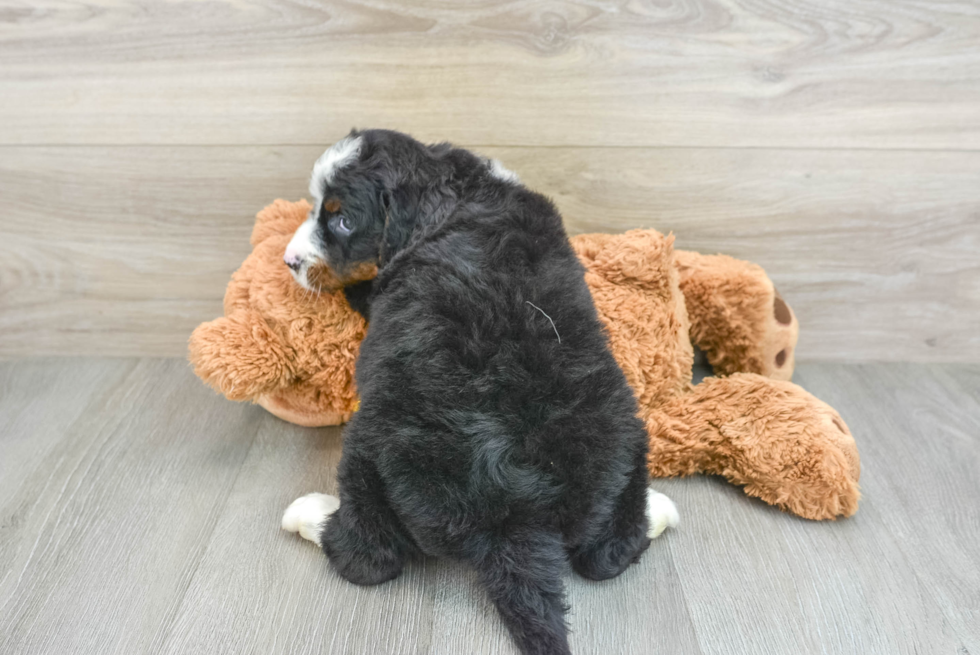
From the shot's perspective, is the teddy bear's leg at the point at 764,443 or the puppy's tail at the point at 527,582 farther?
the teddy bear's leg at the point at 764,443

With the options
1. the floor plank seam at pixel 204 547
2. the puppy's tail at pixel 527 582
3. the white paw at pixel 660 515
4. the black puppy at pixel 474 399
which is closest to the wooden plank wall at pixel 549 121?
the black puppy at pixel 474 399

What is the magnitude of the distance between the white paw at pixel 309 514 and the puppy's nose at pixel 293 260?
1.39 ft

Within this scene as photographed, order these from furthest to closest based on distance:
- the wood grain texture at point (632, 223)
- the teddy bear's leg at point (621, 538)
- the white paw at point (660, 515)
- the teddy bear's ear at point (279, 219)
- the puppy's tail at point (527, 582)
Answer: the wood grain texture at point (632, 223) < the teddy bear's ear at point (279, 219) < the white paw at point (660, 515) < the teddy bear's leg at point (621, 538) < the puppy's tail at point (527, 582)

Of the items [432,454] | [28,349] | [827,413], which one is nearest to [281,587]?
[432,454]

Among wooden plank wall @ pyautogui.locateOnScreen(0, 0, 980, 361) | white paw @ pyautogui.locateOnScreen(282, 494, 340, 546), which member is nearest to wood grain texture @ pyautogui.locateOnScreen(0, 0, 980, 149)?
wooden plank wall @ pyautogui.locateOnScreen(0, 0, 980, 361)

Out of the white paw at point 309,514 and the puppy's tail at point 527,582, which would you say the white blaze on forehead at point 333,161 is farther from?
the puppy's tail at point 527,582

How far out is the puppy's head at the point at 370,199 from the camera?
1.09 m

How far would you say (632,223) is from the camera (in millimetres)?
1549

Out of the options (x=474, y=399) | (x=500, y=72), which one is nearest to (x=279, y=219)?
(x=500, y=72)

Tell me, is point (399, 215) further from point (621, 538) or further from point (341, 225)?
point (621, 538)

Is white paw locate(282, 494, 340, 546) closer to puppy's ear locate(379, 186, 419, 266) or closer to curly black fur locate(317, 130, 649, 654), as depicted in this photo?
curly black fur locate(317, 130, 649, 654)

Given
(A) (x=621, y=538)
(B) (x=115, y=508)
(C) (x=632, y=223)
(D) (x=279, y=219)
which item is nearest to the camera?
(A) (x=621, y=538)

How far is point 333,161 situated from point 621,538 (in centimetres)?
80

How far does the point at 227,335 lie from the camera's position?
1.21 metres
